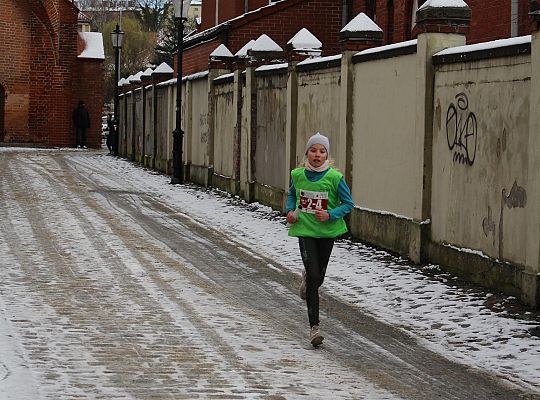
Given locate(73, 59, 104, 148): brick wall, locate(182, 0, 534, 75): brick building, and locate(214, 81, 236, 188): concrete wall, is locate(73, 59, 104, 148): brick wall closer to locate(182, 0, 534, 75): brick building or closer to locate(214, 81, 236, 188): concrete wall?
locate(182, 0, 534, 75): brick building

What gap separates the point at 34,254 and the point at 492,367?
6137 millimetres

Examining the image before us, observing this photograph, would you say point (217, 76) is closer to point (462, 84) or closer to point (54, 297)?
point (462, 84)

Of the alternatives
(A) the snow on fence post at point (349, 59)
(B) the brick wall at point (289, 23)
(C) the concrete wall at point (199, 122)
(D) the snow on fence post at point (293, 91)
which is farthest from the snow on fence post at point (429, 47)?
(B) the brick wall at point (289, 23)

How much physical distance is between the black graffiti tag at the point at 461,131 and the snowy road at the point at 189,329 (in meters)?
1.43

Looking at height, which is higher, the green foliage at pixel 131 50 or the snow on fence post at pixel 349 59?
the green foliage at pixel 131 50

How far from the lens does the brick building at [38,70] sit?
43156 millimetres

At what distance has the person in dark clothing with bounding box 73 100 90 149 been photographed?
4416 cm

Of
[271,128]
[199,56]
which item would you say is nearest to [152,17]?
[199,56]

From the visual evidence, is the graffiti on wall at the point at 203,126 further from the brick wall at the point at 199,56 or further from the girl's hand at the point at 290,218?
the girl's hand at the point at 290,218

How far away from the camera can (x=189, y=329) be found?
822 cm

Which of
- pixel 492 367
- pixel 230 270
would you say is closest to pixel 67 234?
pixel 230 270

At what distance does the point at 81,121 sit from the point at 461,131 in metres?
34.5

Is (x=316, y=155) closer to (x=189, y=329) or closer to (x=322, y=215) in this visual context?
(x=322, y=215)

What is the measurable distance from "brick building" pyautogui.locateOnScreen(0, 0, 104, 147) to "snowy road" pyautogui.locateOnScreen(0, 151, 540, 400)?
1138 inches
